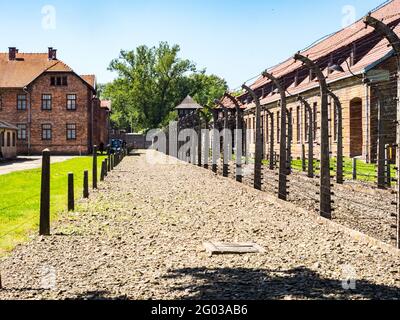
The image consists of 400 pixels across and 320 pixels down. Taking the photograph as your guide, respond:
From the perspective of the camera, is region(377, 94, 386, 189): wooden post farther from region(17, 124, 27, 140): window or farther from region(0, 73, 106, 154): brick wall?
region(17, 124, 27, 140): window

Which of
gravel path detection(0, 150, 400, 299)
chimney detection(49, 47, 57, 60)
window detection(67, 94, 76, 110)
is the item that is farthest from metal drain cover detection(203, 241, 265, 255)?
chimney detection(49, 47, 57, 60)

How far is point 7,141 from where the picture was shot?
132ft

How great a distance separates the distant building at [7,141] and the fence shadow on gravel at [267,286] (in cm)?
3388

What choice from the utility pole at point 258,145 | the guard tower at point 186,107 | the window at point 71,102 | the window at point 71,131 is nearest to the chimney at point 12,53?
the window at point 71,102

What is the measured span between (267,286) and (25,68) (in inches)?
2209

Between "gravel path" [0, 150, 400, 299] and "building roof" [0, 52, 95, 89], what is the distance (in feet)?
151

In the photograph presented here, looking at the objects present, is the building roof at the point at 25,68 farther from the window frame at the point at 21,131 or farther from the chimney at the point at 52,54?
the window frame at the point at 21,131

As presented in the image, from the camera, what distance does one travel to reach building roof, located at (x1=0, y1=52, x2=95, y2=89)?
5478 centimetres

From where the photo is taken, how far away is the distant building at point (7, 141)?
38250 millimetres

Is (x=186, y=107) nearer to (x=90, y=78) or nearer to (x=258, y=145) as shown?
(x=90, y=78)

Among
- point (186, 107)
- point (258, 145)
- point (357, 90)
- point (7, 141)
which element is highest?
point (186, 107)

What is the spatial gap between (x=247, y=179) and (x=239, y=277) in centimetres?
1456

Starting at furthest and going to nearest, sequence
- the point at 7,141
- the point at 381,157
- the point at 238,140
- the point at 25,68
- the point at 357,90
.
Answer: the point at 25,68 → the point at 7,141 → the point at 357,90 → the point at 238,140 → the point at 381,157

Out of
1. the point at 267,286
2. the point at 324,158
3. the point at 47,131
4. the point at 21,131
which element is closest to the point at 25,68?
the point at 21,131
